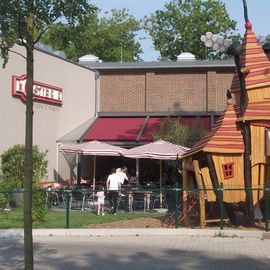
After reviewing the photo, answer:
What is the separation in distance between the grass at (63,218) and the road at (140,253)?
1.73 m

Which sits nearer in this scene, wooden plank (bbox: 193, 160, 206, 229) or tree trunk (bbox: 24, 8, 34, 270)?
tree trunk (bbox: 24, 8, 34, 270)

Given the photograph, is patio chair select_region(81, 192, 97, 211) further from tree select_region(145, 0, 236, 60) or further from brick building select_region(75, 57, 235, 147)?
tree select_region(145, 0, 236, 60)

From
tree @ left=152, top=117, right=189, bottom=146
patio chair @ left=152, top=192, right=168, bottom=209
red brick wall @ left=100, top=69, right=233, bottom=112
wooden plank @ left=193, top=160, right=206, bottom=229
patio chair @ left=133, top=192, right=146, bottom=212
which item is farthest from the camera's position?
red brick wall @ left=100, top=69, right=233, bottom=112

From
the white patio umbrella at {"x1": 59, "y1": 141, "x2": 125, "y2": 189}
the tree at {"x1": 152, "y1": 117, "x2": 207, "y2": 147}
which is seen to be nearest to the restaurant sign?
the white patio umbrella at {"x1": 59, "y1": 141, "x2": 125, "y2": 189}

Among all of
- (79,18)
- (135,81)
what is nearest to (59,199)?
(135,81)

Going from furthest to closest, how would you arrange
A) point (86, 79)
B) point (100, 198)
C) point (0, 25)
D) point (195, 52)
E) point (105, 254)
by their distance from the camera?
point (195, 52) < point (86, 79) < point (100, 198) < point (105, 254) < point (0, 25)

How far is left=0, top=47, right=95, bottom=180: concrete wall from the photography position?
23.0 metres

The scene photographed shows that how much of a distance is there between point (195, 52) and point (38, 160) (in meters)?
36.6

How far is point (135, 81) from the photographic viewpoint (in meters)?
31.7

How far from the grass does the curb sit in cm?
87

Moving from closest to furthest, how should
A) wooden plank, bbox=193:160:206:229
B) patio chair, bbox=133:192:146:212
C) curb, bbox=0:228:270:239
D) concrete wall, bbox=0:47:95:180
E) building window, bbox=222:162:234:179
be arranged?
curb, bbox=0:228:270:239 → wooden plank, bbox=193:160:206:229 → building window, bbox=222:162:234:179 → patio chair, bbox=133:192:146:212 → concrete wall, bbox=0:47:95:180

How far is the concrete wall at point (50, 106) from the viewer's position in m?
23.0

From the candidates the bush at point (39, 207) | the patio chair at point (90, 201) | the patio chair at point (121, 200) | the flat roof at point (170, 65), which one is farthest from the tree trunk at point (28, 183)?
the flat roof at point (170, 65)

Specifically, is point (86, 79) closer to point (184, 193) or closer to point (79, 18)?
point (184, 193)
